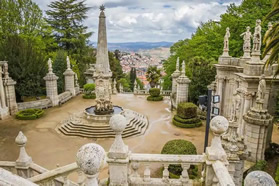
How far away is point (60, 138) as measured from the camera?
1606cm

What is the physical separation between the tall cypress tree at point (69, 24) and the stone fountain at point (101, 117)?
73.2ft

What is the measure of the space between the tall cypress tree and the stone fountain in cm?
2231

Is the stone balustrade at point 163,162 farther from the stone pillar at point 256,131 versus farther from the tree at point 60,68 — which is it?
the tree at point 60,68

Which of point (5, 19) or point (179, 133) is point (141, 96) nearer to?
point (179, 133)

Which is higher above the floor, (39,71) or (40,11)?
(40,11)

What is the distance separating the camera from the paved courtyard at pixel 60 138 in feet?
43.5

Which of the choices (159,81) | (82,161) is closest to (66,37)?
(159,81)

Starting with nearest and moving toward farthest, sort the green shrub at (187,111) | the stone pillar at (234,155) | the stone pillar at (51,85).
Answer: the stone pillar at (234,155) → the green shrub at (187,111) → the stone pillar at (51,85)

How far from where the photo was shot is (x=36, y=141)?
15375 millimetres

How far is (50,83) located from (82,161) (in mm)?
22597

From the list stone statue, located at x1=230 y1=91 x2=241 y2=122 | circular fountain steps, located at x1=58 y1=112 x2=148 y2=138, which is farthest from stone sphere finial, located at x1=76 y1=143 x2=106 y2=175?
circular fountain steps, located at x1=58 y1=112 x2=148 y2=138

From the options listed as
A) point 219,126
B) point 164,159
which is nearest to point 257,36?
point 219,126

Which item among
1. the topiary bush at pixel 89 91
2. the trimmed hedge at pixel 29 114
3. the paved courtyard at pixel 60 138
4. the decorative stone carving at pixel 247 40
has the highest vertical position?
the decorative stone carving at pixel 247 40

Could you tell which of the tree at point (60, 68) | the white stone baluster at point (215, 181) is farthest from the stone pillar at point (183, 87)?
the tree at point (60, 68)
